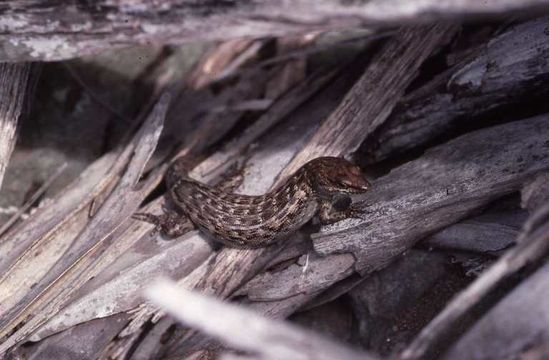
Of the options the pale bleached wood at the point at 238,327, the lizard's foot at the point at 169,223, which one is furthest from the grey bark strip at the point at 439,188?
the pale bleached wood at the point at 238,327

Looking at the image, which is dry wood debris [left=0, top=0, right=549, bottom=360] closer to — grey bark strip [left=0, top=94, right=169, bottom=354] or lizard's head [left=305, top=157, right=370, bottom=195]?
grey bark strip [left=0, top=94, right=169, bottom=354]

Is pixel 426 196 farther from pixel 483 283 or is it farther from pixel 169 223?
pixel 169 223

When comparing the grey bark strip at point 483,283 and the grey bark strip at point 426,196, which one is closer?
the grey bark strip at point 483,283

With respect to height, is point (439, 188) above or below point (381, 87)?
below

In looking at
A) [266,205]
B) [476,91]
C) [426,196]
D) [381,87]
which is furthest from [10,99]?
[476,91]

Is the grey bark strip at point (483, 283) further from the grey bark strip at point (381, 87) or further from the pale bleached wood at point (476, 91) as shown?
the grey bark strip at point (381, 87)

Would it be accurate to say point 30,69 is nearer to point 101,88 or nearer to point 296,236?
point 101,88

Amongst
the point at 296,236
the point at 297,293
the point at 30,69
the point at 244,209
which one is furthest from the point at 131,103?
the point at 297,293
